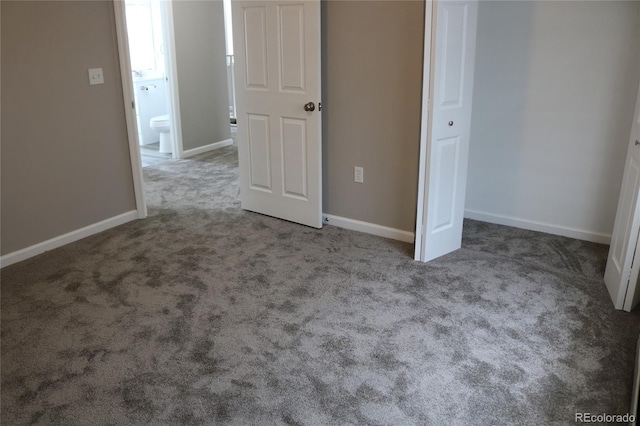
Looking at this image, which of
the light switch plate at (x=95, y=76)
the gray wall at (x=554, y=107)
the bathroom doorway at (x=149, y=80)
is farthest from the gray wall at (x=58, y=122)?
the gray wall at (x=554, y=107)

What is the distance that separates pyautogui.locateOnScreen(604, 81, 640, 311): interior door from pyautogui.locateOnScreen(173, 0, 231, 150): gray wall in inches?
190

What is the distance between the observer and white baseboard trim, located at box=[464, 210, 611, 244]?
378 cm

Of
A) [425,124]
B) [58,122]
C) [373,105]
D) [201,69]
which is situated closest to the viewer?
[425,124]

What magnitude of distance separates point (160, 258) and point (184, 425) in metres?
1.70

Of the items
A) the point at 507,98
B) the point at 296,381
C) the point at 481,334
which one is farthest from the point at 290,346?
the point at 507,98

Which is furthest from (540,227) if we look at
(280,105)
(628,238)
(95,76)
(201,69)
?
(201,69)

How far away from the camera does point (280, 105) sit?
3990 millimetres

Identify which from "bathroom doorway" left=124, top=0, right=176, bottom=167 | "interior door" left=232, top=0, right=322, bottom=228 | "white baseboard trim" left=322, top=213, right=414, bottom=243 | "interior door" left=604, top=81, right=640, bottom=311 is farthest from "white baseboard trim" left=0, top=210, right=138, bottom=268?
"interior door" left=604, top=81, right=640, bottom=311

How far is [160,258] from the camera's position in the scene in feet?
11.7

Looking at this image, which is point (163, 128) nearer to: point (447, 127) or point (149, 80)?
point (149, 80)

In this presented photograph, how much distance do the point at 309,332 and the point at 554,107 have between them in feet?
8.14

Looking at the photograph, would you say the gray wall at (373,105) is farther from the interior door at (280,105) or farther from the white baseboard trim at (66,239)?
the white baseboard trim at (66,239)

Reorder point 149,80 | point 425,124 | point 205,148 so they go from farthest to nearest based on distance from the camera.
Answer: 1. point 149,80
2. point 205,148
3. point 425,124

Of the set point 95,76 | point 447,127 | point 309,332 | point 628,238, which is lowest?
point 309,332
